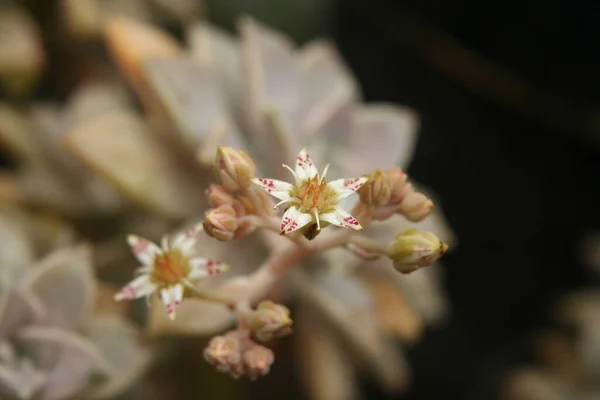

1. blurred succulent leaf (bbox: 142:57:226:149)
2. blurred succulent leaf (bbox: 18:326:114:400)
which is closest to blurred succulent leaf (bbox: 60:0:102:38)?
blurred succulent leaf (bbox: 142:57:226:149)

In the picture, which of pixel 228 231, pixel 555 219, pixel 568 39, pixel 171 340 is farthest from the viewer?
pixel 555 219

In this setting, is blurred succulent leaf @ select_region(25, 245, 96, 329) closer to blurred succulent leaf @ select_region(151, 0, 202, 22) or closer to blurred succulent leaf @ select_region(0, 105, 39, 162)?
blurred succulent leaf @ select_region(0, 105, 39, 162)

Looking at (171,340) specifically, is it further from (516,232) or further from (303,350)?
(516,232)

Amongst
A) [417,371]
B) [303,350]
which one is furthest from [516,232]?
[303,350]

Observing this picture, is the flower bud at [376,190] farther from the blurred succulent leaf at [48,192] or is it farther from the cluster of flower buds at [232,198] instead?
the blurred succulent leaf at [48,192]

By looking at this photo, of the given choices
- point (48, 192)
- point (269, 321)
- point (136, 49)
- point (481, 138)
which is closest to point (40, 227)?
point (48, 192)
